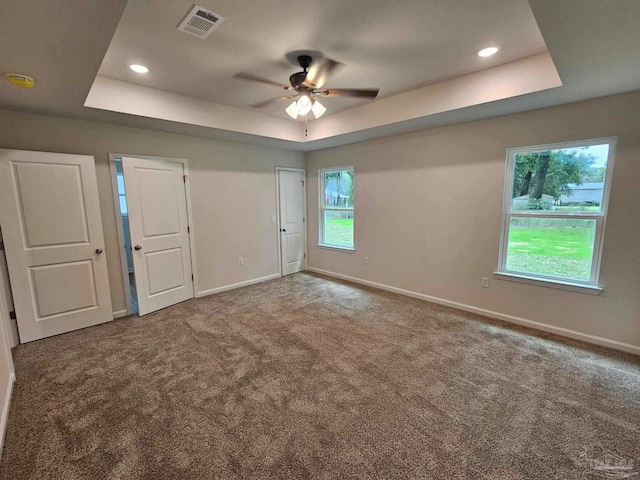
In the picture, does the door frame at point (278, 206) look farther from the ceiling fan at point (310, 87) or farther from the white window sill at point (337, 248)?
the ceiling fan at point (310, 87)

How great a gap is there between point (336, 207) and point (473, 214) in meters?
2.35

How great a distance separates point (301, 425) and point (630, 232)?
3.31 metres

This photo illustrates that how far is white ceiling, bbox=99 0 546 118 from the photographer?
71.6 inches

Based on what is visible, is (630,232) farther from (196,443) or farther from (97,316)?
(97,316)

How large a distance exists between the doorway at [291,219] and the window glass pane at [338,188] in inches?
19.8

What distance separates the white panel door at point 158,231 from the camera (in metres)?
3.55

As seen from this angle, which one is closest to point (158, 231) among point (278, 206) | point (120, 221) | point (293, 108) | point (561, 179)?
point (120, 221)

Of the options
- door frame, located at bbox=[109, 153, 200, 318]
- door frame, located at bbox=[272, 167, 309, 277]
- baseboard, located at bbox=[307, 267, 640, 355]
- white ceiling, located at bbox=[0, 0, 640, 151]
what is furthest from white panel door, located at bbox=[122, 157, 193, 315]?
baseboard, located at bbox=[307, 267, 640, 355]

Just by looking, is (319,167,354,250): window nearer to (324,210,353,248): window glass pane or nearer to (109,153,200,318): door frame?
(324,210,353,248): window glass pane

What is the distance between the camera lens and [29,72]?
6.63 feet

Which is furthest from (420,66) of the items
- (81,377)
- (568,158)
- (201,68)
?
(81,377)

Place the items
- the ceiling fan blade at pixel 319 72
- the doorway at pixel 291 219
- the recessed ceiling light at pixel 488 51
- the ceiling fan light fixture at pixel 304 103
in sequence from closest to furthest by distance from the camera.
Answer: the ceiling fan blade at pixel 319 72 → the recessed ceiling light at pixel 488 51 → the ceiling fan light fixture at pixel 304 103 → the doorway at pixel 291 219

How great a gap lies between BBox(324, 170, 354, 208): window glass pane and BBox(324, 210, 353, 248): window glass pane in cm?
17

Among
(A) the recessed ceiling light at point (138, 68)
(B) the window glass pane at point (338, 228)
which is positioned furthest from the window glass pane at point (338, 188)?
(A) the recessed ceiling light at point (138, 68)
